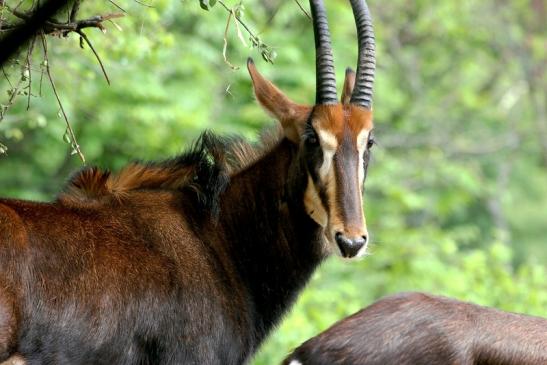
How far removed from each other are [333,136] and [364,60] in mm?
756

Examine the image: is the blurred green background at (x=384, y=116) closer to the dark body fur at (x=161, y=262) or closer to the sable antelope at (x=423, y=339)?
the dark body fur at (x=161, y=262)

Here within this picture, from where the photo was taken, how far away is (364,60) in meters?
7.36

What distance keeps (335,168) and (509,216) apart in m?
23.3

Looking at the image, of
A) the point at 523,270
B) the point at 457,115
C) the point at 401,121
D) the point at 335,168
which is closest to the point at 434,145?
the point at 401,121

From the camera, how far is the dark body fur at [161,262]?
601cm

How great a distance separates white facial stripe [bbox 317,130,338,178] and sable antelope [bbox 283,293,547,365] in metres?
1.02

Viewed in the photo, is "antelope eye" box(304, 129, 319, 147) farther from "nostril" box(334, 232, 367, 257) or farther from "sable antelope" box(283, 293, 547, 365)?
"sable antelope" box(283, 293, 547, 365)

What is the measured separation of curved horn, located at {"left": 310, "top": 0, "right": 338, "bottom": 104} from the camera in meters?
7.14

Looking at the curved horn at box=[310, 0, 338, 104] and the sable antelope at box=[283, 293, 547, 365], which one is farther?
the curved horn at box=[310, 0, 338, 104]

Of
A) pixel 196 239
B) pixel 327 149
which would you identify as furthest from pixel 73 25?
pixel 327 149

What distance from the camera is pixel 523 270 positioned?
13867mm

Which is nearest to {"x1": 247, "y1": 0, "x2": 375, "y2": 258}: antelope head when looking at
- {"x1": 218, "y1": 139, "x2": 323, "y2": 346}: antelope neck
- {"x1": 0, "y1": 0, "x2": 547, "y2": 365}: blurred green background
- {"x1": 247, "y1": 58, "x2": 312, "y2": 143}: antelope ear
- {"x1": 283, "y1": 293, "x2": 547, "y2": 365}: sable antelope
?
{"x1": 247, "y1": 58, "x2": 312, "y2": 143}: antelope ear

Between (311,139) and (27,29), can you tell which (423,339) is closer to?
(311,139)

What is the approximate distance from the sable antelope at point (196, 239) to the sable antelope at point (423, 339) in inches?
27.4
